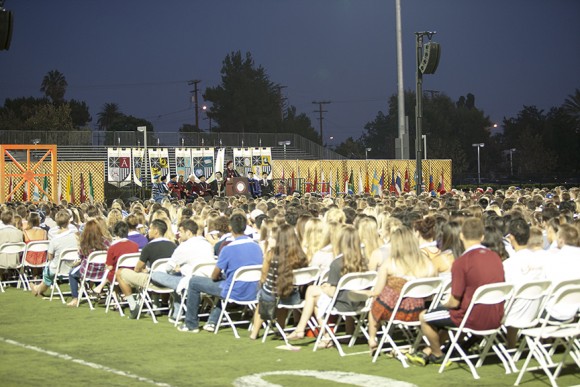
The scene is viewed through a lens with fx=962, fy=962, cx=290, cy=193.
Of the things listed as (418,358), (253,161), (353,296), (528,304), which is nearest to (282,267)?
(353,296)

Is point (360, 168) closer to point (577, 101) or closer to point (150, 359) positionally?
point (150, 359)

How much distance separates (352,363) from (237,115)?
3667 inches

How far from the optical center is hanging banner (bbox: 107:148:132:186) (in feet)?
126

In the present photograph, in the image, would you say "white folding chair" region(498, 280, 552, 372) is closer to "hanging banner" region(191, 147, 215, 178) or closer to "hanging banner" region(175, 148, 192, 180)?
"hanging banner" region(175, 148, 192, 180)

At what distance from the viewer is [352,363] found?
8953 millimetres

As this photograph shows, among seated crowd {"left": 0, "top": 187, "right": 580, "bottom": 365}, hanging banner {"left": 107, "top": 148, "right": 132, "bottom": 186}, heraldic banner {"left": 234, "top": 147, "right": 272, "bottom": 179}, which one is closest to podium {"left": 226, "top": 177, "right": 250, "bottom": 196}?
hanging banner {"left": 107, "top": 148, "right": 132, "bottom": 186}

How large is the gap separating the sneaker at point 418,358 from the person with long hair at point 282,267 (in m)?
1.65

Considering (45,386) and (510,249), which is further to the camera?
(510,249)

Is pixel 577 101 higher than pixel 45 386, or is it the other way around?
pixel 577 101

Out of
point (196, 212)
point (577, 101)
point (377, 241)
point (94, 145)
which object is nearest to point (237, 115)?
point (577, 101)

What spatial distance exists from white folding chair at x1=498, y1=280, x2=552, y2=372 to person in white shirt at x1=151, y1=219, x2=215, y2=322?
13.6 ft

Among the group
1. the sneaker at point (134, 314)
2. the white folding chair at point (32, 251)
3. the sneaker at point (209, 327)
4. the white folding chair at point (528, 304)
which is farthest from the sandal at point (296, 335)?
the white folding chair at point (32, 251)

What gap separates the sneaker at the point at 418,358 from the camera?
877 centimetres

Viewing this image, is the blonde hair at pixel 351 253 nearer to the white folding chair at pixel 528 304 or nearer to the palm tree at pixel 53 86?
the white folding chair at pixel 528 304
